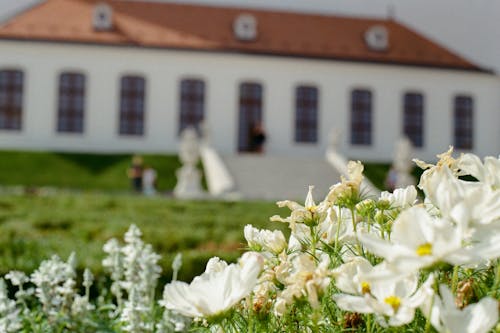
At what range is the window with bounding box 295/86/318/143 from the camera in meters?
30.9

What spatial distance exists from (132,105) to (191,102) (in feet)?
8.15

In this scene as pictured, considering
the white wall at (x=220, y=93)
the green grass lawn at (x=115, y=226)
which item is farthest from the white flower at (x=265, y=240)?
the white wall at (x=220, y=93)

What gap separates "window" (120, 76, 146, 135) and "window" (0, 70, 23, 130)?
13.6ft

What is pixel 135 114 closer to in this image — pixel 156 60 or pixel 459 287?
pixel 156 60

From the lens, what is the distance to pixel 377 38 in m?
31.7

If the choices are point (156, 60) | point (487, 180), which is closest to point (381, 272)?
point (487, 180)

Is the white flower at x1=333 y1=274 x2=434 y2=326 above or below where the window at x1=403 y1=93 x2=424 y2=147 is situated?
below

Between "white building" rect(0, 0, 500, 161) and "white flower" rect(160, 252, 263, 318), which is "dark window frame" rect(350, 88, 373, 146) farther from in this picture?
"white flower" rect(160, 252, 263, 318)

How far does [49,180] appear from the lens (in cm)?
2378

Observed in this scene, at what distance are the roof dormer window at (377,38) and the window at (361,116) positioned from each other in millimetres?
2042

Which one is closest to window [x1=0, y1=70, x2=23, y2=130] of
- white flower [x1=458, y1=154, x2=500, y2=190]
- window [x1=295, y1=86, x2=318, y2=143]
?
window [x1=295, y1=86, x2=318, y2=143]

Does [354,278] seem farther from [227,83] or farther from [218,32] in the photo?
[218,32]

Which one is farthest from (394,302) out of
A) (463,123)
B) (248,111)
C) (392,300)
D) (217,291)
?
(463,123)

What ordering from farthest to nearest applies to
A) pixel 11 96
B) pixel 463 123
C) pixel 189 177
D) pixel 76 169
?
pixel 463 123 < pixel 11 96 < pixel 76 169 < pixel 189 177
